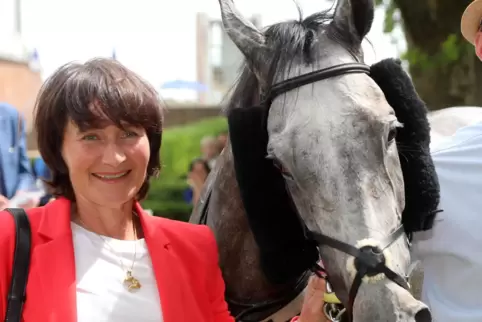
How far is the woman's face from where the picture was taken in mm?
1966

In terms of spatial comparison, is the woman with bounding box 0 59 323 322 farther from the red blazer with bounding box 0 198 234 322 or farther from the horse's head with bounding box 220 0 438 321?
the horse's head with bounding box 220 0 438 321

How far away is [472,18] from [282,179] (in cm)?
118

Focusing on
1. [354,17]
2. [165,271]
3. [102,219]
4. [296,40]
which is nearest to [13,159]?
[102,219]

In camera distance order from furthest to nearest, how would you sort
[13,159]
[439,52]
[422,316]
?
[439,52] → [13,159] → [422,316]

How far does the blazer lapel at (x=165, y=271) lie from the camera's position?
1.93 metres

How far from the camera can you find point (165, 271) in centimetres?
199

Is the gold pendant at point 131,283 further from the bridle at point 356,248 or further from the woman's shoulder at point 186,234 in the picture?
the bridle at point 356,248

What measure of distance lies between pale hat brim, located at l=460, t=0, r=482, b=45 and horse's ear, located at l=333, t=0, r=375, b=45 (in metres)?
0.70

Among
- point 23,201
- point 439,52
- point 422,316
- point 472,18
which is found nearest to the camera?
point 422,316

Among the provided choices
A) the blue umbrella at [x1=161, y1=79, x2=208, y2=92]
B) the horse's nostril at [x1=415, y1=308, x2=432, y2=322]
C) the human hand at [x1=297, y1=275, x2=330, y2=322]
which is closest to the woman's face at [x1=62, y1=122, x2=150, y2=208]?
the human hand at [x1=297, y1=275, x2=330, y2=322]

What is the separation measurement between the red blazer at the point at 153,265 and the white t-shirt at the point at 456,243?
76 centimetres

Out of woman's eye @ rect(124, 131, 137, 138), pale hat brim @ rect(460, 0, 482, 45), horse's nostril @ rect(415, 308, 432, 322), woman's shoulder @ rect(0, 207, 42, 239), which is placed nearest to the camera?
horse's nostril @ rect(415, 308, 432, 322)

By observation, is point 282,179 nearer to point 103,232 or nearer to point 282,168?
point 282,168

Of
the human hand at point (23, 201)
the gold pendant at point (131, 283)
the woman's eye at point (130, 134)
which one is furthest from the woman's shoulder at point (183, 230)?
the human hand at point (23, 201)
